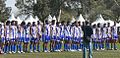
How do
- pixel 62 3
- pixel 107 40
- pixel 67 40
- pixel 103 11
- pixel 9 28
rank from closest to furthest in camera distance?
pixel 9 28, pixel 67 40, pixel 107 40, pixel 62 3, pixel 103 11

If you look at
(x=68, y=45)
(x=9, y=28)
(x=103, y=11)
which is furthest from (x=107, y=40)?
(x=103, y=11)

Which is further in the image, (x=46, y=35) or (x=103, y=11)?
(x=103, y=11)

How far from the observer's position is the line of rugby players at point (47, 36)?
2747 cm

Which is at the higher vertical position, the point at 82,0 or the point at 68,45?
the point at 82,0

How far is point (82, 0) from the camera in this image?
262ft

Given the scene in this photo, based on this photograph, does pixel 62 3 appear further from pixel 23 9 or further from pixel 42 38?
pixel 42 38

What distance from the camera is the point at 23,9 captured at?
85188mm

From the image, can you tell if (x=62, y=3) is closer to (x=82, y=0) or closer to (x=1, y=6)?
(x=82, y=0)

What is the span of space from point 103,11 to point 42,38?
184 ft

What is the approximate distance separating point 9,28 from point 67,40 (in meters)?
4.26

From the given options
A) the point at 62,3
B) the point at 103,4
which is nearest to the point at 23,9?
the point at 62,3

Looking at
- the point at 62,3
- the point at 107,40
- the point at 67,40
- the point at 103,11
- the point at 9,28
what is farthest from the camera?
the point at 103,11

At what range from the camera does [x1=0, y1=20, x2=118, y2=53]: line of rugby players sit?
27.5 metres

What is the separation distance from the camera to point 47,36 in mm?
28625
